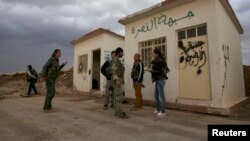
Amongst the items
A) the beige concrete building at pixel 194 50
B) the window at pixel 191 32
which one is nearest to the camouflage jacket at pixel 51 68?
the beige concrete building at pixel 194 50

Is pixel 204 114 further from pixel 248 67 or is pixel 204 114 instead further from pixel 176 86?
pixel 248 67

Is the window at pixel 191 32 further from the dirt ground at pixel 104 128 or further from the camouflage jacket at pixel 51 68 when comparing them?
the camouflage jacket at pixel 51 68

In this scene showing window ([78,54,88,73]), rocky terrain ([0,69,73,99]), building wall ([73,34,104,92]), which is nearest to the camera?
building wall ([73,34,104,92])

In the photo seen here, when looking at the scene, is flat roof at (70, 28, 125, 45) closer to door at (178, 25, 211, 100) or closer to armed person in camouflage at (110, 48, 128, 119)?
door at (178, 25, 211, 100)

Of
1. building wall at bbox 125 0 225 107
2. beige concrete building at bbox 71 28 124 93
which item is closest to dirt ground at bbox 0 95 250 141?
building wall at bbox 125 0 225 107

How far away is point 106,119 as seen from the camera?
538 centimetres

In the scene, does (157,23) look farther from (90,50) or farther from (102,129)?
(90,50)

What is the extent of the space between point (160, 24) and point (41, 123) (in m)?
5.73

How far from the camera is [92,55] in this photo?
12.9 metres

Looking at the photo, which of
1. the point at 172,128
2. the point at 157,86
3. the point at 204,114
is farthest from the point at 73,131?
the point at 204,114

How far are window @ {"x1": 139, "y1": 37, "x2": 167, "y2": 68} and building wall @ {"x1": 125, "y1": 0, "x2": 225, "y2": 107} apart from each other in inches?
7.3

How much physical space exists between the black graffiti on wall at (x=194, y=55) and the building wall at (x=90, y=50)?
523 cm

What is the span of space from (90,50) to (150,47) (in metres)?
5.31

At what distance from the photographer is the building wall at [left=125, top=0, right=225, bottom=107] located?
6.55 meters
